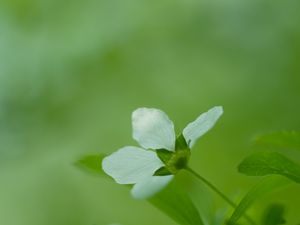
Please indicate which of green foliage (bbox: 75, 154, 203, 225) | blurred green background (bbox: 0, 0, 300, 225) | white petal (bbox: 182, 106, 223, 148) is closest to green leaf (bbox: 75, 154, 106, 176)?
green foliage (bbox: 75, 154, 203, 225)

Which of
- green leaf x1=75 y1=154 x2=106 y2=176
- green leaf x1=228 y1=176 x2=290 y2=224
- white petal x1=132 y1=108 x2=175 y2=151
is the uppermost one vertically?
white petal x1=132 y1=108 x2=175 y2=151

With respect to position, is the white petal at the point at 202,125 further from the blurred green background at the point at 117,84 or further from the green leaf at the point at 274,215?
the blurred green background at the point at 117,84

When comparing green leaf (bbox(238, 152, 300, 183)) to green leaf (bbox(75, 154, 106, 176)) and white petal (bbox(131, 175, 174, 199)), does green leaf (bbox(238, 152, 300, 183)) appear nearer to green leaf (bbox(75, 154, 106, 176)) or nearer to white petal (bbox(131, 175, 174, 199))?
white petal (bbox(131, 175, 174, 199))

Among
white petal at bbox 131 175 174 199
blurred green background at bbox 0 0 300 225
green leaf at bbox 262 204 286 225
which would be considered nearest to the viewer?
white petal at bbox 131 175 174 199

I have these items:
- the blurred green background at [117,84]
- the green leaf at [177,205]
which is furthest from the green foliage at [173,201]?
the blurred green background at [117,84]

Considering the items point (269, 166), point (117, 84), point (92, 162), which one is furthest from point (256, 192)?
point (117, 84)

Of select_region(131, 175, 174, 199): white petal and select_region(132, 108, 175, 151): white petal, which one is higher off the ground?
select_region(132, 108, 175, 151): white petal

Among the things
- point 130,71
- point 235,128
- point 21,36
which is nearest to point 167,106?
point 130,71
